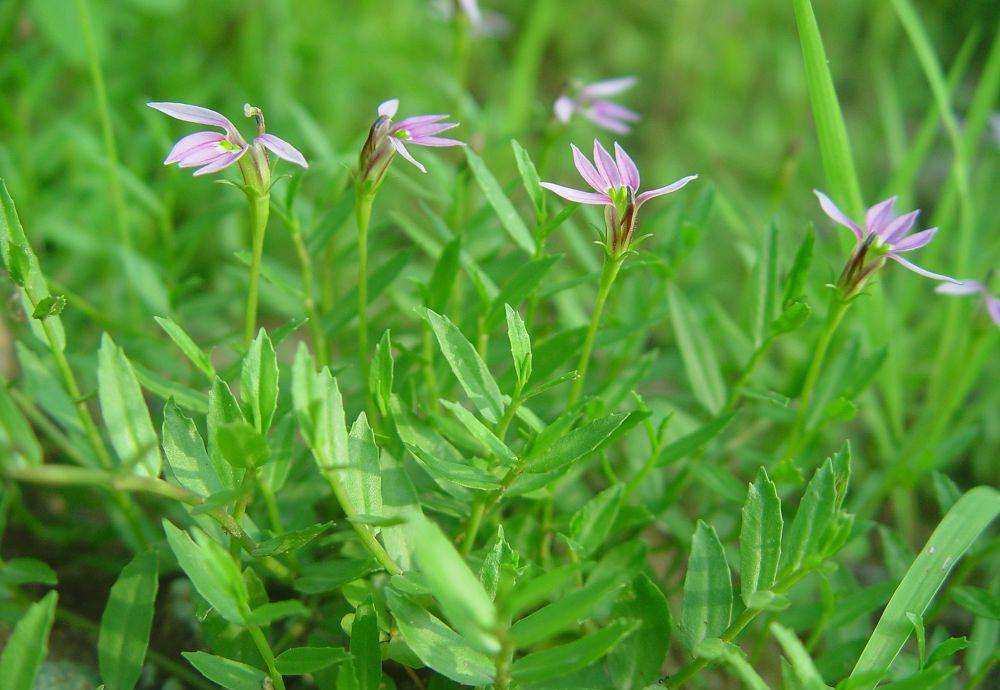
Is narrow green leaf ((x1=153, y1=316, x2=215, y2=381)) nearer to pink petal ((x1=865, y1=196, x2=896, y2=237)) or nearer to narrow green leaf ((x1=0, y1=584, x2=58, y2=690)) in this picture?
narrow green leaf ((x1=0, y1=584, x2=58, y2=690))

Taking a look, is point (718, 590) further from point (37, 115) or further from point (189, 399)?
point (37, 115)

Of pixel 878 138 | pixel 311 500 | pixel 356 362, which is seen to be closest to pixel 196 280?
pixel 356 362

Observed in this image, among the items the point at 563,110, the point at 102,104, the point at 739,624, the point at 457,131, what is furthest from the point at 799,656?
the point at 457,131

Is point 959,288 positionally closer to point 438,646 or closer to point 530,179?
point 530,179

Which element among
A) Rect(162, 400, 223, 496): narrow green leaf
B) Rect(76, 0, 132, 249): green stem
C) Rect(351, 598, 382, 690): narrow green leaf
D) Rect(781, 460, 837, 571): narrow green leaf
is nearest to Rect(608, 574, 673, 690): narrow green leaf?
Rect(781, 460, 837, 571): narrow green leaf

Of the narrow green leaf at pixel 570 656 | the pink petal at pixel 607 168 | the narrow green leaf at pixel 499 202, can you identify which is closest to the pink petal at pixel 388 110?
the narrow green leaf at pixel 499 202
